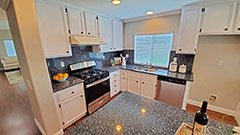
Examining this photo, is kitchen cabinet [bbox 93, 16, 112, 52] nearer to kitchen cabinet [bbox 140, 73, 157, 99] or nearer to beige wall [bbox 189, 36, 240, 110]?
kitchen cabinet [bbox 140, 73, 157, 99]

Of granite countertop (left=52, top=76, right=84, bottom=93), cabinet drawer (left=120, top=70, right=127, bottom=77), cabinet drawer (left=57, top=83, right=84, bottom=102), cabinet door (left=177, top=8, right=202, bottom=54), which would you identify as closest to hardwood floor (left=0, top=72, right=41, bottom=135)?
cabinet drawer (left=57, top=83, right=84, bottom=102)

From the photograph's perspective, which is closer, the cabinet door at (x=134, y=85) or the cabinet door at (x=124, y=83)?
the cabinet door at (x=134, y=85)

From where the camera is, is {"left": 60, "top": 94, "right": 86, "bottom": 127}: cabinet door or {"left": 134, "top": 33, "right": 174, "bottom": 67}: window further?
{"left": 134, "top": 33, "right": 174, "bottom": 67}: window

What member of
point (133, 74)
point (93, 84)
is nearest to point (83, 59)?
point (93, 84)

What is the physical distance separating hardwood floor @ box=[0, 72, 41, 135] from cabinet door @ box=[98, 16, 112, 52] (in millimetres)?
2298

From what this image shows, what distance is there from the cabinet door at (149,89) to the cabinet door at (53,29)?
2071 mm

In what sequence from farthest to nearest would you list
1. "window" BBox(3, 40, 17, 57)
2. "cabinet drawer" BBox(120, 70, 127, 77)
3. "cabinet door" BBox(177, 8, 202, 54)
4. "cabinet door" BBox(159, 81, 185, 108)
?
"window" BBox(3, 40, 17, 57)
"cabinet drawer" BBox(120, 70, 127, 77)
"cabinet door" BBox(159, 81, 185, 108)
"cabinet door" BBox(177, 8, 202, 54)

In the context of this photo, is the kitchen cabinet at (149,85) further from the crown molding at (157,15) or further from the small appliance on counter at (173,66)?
the crown molding at (157,15)

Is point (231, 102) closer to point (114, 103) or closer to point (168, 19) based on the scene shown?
point (168, 19)

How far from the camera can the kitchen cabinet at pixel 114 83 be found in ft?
9.27

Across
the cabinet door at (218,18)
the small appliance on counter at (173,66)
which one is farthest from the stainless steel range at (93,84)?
the cabinet door at (218,18)

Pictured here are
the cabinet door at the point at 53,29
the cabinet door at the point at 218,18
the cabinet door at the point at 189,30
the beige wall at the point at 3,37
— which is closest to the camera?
the cabinet door at the point at 53,29

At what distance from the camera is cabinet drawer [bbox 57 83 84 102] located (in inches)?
67.2

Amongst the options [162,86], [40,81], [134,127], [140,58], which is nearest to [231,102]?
[162,86]
